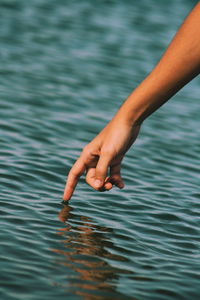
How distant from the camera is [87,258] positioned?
5.30 m

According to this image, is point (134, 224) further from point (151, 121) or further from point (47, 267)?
point (151, 121)

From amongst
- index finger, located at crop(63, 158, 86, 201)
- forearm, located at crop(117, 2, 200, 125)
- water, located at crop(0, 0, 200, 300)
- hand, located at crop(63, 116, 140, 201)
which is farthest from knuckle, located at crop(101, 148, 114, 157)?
water, located at crop(0, 0, 200, 300)

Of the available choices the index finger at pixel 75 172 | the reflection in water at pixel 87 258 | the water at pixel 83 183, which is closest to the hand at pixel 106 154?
the index finger at pixel 75 172

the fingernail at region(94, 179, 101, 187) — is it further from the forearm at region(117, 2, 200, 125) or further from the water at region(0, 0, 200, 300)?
the water at region(0, 0, 200, 300)

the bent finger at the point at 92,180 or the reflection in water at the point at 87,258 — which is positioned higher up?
the bent finger at the point at 92,180

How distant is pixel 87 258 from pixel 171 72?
6.89 ft

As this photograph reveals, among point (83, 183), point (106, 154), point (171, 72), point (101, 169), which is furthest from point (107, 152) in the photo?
point (83, 183)

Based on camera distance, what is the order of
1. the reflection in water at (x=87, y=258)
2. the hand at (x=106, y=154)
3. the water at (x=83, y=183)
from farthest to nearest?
the water at (x=83, y=183)
the reflection in water at (x=87, y=258)
the hand at (x=106, y=154)

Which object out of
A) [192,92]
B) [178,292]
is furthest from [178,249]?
[192,92]

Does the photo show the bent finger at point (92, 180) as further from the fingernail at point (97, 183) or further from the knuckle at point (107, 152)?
the knuckle at point (107, 152)

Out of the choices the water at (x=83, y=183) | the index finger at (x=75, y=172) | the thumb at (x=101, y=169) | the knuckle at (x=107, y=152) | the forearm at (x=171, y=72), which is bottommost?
the water at (x=83, y=183)

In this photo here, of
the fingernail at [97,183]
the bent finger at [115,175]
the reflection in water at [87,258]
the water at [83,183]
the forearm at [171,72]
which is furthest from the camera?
the water at [83,183]

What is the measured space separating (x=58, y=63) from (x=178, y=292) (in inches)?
342

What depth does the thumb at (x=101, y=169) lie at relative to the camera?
4.12 m
